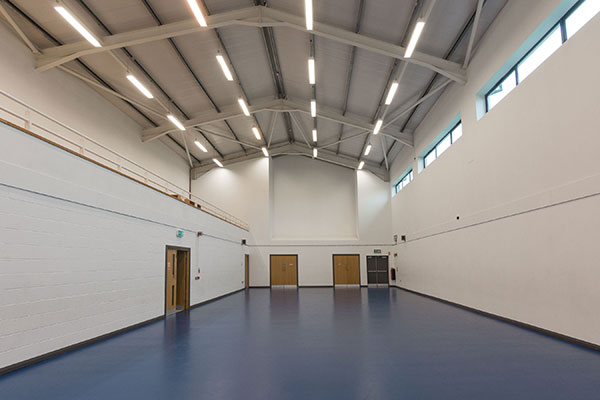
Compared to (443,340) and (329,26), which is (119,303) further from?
(329,26)

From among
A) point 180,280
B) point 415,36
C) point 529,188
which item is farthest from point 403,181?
point 180,280

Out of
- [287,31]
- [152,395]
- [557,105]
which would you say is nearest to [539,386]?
[152,395]

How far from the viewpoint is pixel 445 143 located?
1395cm

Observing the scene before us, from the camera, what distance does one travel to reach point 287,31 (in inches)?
476

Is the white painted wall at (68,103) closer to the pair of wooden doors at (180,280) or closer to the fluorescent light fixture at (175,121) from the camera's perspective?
the fluorescent light fixture at (175,121)

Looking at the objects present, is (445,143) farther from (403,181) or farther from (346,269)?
(346,269)

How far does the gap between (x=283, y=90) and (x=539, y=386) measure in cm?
1483

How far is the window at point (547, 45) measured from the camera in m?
6.46

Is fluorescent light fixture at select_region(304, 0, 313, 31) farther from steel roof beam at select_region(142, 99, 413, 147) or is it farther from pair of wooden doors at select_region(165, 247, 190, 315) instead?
pair of wooden doors at select_region(165, 247, 190, 315)

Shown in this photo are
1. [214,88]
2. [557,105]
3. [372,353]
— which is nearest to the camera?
[372,353]

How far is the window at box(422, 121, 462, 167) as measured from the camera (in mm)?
12598

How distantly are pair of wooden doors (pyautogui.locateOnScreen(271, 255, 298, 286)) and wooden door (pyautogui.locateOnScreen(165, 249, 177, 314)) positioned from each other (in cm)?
1128

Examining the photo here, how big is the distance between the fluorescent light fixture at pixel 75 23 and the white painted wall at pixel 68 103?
236 cm

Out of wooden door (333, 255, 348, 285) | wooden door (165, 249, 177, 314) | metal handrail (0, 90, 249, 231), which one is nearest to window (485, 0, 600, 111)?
metal handrail (0, 90, 249, 231)
